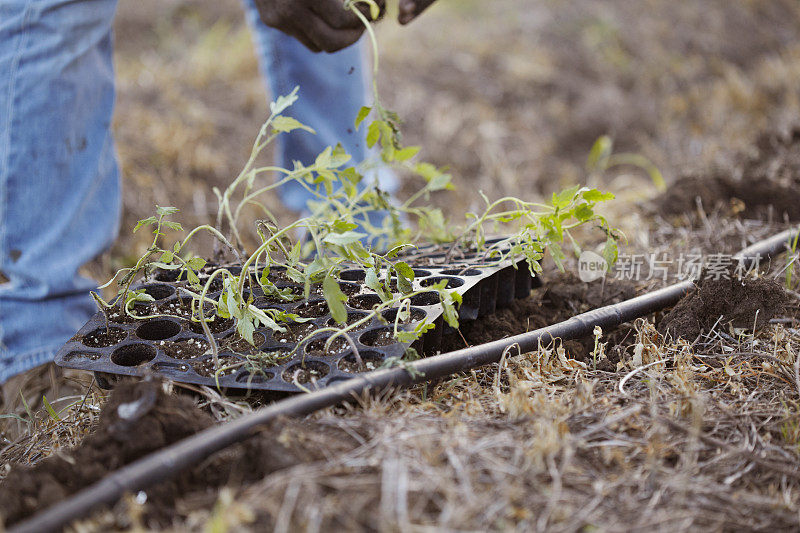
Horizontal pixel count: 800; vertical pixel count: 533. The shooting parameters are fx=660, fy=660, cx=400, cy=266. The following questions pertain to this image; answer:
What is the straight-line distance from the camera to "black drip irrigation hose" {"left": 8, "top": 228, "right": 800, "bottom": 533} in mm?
851

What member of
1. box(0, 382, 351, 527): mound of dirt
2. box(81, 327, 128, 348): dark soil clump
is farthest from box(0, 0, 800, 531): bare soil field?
box(81, 327, 128, 348): dark soil clump

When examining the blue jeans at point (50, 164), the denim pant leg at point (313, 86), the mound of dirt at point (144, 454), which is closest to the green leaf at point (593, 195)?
the mound of dirt at point (144, 454)

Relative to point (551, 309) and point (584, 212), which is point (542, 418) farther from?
point (551, 309)

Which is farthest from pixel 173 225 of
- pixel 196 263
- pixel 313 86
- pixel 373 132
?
pixel 313 86

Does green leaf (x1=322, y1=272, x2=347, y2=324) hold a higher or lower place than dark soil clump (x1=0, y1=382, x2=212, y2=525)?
higher

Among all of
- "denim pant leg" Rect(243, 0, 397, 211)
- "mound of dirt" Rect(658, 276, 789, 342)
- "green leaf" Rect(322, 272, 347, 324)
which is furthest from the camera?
"denim pant leg" Rect(243, 0, 397, 211)

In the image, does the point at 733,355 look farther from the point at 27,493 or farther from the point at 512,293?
the point at 27,493

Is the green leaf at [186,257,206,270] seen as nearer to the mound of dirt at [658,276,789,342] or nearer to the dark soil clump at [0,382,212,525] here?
the dark soil clump at [0,382,212,525]

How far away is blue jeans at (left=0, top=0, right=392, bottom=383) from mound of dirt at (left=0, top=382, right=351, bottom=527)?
0.82 meters

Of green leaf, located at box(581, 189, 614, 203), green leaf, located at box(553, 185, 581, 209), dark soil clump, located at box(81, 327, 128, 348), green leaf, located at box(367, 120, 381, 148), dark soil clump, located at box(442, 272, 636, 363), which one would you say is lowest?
dark soil clump, located at box(442, 272, 636, 363)

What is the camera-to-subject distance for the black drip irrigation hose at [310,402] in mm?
851

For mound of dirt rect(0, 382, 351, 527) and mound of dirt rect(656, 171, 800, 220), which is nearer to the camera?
mound of dirt rect(0, 382, 351, 527)

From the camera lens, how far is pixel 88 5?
5.65 ft

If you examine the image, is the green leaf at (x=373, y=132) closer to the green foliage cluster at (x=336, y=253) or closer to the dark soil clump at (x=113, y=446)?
the green foliage cluster at (x=336, y=253)
